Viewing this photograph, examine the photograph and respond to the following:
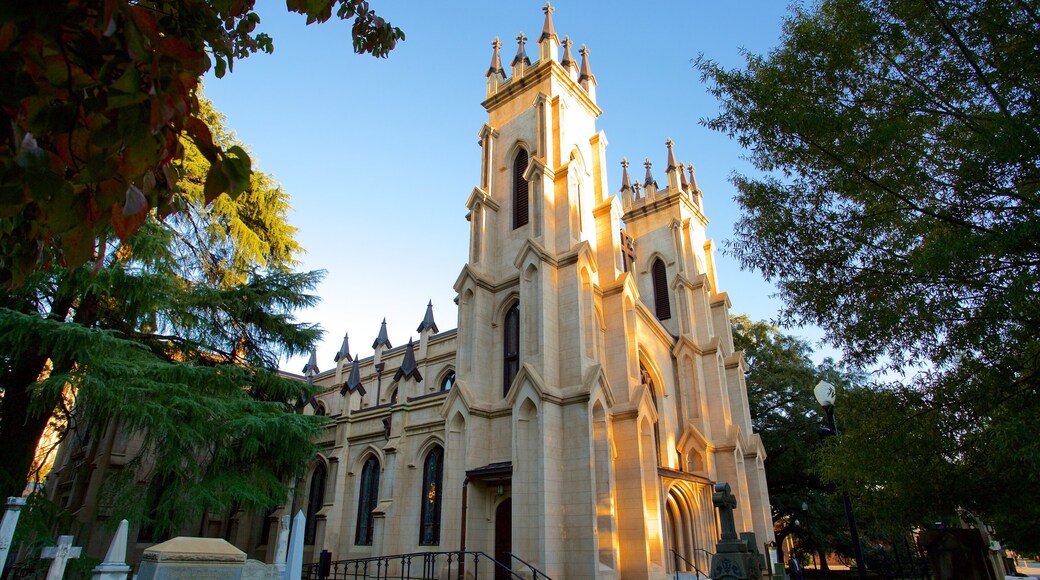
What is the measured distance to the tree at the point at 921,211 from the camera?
7.30 metres

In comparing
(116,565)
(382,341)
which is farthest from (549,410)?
(382,341)

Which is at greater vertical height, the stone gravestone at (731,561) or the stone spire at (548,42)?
the stone spire at (548,42)

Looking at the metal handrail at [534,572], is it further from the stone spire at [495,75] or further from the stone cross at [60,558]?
the stone spire at [495,75]

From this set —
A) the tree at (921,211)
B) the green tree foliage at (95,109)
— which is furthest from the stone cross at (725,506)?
the green tree foliage at (95,109)

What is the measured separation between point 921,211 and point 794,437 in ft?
80.4

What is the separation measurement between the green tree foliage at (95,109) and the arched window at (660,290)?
25.7m

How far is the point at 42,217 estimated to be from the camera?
90.7 inches

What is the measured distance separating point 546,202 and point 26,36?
53.8 feet

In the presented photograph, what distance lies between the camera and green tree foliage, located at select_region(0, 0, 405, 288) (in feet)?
5.70

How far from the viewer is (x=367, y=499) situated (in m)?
19.7

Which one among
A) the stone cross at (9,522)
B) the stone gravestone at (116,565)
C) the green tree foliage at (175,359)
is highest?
the green tree foliage at (175,359)

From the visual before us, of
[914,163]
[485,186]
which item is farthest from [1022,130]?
[485,186]

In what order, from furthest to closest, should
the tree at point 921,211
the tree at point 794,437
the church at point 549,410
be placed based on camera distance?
1. the tree at point 794,437
2. the church at point 549,410
3. the tree at point 921,211

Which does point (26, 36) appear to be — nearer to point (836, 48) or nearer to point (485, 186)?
point (836, 48)
